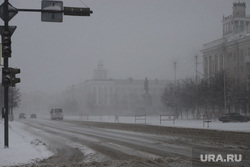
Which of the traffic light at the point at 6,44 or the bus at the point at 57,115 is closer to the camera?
the traffic light at the point at 6,44

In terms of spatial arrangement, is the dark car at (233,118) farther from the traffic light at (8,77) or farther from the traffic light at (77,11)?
the traffic light at (8,77)

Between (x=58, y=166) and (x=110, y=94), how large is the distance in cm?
14814

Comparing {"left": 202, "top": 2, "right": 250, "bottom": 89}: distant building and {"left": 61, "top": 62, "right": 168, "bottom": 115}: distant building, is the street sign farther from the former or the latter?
{"left": 61, "top": 62, "right": 168, "bottom": 115}: distant building

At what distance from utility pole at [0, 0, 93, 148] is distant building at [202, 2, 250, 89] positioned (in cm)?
6208

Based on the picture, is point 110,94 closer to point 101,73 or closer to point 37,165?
point 101,73

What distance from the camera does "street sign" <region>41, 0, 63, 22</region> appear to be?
17078 mm

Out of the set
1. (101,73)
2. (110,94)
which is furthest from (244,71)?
(101,73)

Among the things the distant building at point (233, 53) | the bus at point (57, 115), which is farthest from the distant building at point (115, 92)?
the bus at point (57, 115)

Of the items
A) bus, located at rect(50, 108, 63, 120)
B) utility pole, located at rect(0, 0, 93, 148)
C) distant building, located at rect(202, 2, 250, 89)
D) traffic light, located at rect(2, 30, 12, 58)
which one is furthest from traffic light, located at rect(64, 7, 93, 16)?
bus, located at rect(50, 108, 63, 120)

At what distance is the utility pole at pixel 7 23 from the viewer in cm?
1633

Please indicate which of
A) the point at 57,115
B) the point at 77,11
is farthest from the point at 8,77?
the point at 57,115

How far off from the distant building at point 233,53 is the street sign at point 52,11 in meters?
62.1

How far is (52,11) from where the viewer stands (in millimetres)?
17125

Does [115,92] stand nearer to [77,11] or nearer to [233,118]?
[233,118]
